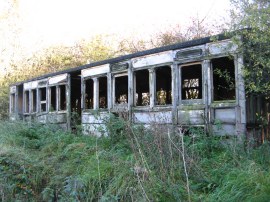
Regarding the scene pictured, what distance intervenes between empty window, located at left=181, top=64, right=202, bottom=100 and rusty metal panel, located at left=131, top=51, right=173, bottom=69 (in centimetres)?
189

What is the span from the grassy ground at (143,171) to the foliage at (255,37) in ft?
5.10

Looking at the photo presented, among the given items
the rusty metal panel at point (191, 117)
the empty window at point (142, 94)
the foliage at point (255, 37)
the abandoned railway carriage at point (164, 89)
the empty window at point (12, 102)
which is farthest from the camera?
the empty window at point (12, 102)

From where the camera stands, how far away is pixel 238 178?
5488 millimetres

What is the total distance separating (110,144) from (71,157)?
1298mm

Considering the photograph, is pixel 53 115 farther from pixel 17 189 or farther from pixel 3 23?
pixel 3 23

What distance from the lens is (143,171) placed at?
5750 millimetres

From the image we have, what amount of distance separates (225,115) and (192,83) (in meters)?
4.59

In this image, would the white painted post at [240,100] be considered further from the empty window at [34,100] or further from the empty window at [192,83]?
the empty window at [34,100]

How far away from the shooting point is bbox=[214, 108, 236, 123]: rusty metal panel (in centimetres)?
900

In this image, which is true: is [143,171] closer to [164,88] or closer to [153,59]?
[153,59]

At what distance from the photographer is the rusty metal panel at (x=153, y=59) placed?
1077 centimetres

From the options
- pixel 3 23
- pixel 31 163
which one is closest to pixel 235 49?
pixel 31 163

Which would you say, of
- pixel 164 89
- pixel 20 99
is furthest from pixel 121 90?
pixel 20 99

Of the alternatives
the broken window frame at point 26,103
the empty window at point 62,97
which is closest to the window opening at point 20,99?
the broken window frame at point 26,103
